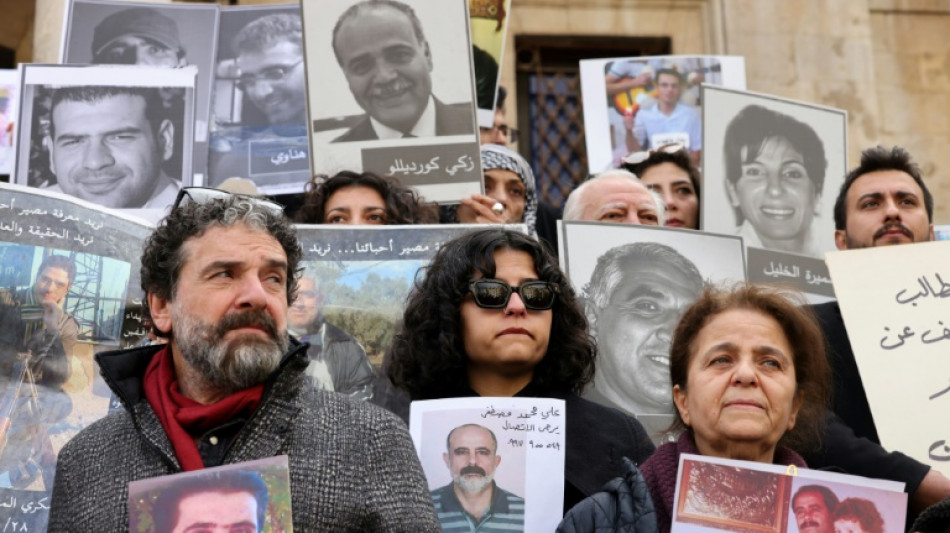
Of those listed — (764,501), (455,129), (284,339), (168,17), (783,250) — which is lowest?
(764,501)

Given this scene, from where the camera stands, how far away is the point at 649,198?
656cm

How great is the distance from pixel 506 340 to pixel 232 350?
1166 mm

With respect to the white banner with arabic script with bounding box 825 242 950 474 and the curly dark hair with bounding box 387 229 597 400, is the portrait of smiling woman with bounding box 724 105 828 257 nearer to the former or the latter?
the white banner with arabic script with bounding box 825 242 950 474

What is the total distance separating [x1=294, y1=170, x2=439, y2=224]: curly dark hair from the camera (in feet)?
20.7

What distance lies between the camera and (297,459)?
386 centimetres

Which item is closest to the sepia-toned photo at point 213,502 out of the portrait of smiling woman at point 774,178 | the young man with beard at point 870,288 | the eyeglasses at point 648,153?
the young man with beard at point 870,288

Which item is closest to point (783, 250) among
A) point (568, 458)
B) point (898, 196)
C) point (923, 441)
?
point (898, 196)

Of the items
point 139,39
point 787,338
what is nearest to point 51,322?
point 787,338

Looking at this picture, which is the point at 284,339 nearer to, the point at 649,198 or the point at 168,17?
the point at 649,198

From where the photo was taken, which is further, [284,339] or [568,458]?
[568,458]

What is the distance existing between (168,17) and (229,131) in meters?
0.74

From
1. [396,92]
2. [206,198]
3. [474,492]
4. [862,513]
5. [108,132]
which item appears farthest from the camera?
[108,132]

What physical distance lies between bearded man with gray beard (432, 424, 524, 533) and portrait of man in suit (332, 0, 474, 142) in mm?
2415

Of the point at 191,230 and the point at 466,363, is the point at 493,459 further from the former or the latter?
the point at 191,230
